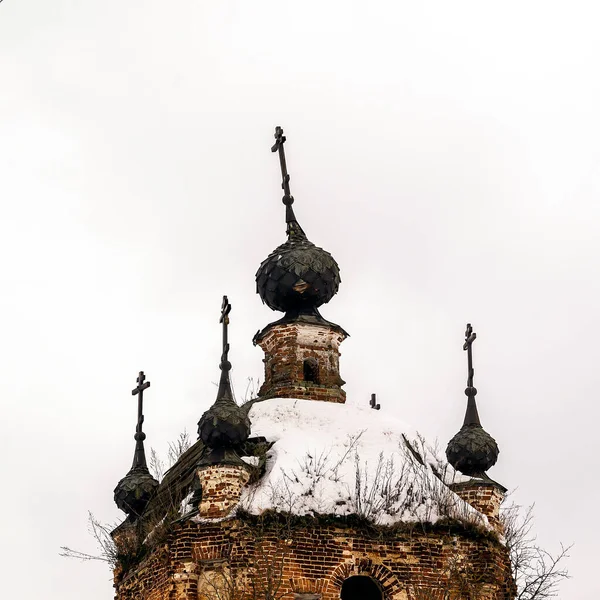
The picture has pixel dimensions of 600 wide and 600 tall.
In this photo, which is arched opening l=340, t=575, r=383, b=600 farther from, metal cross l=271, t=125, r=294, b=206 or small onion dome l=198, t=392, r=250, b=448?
metal cross l=271, t=125, r=294, b=206

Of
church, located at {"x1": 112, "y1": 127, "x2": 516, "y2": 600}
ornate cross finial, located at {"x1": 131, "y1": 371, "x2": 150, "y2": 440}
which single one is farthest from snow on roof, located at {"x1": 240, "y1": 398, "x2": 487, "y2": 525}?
ornate cross finial, located at {"x1": 131, "y1": 371, "x2": 150, "y2": 440}

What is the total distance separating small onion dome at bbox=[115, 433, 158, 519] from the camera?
26.8 meters

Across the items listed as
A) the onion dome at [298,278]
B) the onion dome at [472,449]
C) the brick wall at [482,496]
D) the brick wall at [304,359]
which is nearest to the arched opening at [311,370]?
the brick wall at [304,359]

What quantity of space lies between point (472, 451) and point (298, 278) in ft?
10.3

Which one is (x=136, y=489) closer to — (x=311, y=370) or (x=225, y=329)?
(x=225, y=329)

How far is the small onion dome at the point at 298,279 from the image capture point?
A: 90.5 feet

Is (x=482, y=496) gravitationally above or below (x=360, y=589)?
above

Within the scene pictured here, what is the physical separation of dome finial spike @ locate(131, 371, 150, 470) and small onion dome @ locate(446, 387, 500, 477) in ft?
12.4

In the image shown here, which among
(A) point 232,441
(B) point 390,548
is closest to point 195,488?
(A) point 232,441

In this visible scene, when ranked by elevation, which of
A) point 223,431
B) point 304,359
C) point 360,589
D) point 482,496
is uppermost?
point 304,359

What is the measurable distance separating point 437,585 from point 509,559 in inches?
43.2

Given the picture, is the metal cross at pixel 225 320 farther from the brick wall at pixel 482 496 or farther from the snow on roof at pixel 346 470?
the brick wall at pixel 482 496

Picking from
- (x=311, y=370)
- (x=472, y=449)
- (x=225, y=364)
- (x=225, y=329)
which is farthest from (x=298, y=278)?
(x=472, y=449)

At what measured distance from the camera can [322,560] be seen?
2462cm
